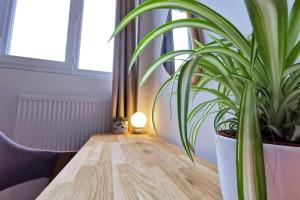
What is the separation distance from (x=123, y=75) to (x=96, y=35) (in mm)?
643

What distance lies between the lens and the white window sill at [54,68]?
1479 mm

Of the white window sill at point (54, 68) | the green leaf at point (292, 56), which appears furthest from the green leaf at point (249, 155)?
the white window sill at point (54, 68)

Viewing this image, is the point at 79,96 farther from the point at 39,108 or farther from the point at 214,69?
the point at 214,69

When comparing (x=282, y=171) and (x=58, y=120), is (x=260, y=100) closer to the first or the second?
(x=282, y=171)

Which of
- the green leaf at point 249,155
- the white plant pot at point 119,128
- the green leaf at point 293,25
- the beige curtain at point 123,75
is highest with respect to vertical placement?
the beige curtain at point 123,75

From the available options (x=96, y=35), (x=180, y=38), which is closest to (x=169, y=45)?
(x=180, y=38)

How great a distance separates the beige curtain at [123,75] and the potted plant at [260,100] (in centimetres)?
139

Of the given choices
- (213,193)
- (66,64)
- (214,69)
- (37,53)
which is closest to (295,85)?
(214,69)

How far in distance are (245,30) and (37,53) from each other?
1.85 m

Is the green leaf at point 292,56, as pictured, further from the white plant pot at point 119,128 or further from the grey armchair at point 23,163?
the white plant pot at point 119,128

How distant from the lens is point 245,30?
24.4 inches

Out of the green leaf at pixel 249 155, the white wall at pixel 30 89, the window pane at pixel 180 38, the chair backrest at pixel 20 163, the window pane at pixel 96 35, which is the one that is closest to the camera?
the green leaf at pixel 249 155

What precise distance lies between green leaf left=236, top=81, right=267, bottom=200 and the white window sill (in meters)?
1.72

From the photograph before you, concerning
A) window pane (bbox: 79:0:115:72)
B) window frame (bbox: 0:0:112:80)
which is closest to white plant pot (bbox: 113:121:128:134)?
window frame (bbox: 0:0:112:80)
